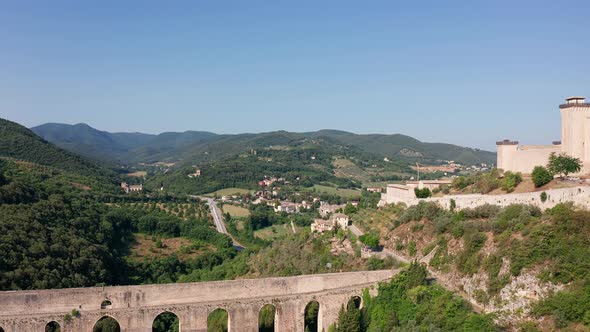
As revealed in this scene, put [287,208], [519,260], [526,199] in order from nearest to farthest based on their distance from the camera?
[519,260] → [526,199] → [287,208]

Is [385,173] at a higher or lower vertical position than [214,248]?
higher

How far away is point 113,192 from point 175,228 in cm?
1513

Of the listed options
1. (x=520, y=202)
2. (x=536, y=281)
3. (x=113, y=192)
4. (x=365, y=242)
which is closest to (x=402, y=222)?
(x=365, y=242)

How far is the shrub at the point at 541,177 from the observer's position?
2777cm

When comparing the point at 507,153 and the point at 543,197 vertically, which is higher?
the point at 507,153

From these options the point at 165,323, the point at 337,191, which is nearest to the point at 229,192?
the point at 337,191

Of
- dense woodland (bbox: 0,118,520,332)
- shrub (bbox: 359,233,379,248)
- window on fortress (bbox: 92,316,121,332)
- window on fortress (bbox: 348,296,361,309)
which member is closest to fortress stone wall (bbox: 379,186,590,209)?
shrub (bbox: 359,233,379,248)

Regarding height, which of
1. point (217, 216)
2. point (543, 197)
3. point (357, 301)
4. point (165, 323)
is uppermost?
point (543, 197)

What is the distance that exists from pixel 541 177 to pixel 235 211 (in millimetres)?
55244

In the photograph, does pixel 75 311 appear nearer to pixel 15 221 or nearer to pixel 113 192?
pixel 15 221

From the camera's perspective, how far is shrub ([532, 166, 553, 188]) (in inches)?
1093

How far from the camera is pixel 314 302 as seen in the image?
26.4 m

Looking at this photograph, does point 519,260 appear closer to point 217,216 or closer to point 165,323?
point 165,323

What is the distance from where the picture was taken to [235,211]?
255ft
